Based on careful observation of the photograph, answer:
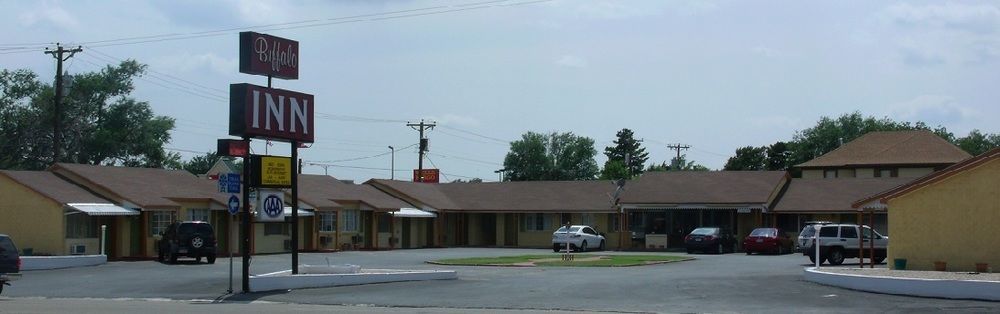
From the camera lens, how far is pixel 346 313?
22.1 metres

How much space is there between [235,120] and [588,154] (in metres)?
102

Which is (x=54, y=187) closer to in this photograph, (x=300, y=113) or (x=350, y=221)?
(x=350, y=221)

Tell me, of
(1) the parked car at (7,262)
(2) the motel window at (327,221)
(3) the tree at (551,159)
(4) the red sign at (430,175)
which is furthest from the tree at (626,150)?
(1) the parked car at (7,262)

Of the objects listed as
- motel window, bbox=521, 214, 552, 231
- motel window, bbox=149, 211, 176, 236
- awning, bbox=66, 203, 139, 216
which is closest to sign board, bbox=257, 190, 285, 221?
awning, bbox=66, 203, 139, 216

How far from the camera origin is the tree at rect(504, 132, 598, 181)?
125m

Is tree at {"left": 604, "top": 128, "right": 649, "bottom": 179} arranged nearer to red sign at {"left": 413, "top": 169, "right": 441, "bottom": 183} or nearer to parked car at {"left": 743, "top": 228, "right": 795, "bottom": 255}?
red sign at {"left": 413, "top": 169, "right": 441, "bottom": 183}

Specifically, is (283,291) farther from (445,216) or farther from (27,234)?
(445,216)

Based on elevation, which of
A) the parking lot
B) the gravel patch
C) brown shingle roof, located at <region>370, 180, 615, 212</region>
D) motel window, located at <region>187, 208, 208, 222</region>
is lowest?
the parking lot

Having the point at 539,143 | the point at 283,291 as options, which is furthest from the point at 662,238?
the point at 539,143

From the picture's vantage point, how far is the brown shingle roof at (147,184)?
47.1m

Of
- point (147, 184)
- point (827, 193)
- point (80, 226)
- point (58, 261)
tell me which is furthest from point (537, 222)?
point (58, 261)

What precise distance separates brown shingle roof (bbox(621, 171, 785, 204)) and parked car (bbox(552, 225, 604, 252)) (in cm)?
360

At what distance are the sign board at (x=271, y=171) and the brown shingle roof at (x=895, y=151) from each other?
57.2 m

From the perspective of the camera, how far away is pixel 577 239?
56.7m
